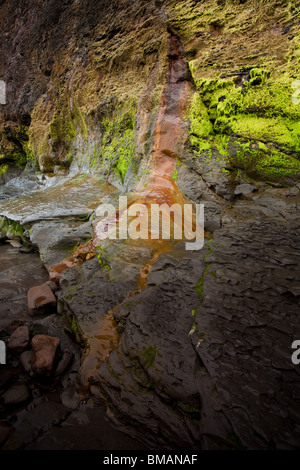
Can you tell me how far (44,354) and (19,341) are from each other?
1.33 ft

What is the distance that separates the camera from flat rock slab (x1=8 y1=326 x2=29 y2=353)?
225 centimetres

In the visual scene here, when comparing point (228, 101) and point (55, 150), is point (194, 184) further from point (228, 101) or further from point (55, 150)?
point (55, 150)

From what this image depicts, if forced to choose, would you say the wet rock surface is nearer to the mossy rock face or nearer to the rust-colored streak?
the rust-colored streak

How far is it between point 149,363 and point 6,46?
19943mm

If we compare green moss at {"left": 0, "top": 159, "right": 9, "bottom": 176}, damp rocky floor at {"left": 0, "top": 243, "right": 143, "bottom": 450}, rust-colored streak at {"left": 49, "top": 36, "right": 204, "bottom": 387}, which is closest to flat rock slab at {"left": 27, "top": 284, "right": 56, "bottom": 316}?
damp rocky floor at {"left": 0, "top": 243, "right": 143, "bottom": 450}

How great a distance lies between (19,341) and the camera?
7.50 feet

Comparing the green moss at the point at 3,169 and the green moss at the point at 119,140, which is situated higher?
the green moss at the point at 119,140

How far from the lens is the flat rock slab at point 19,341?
7.38 ft

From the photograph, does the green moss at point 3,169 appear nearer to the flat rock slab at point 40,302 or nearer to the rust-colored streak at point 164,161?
the rust-colored streak at point 164,161

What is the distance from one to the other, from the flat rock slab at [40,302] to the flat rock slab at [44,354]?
34.2 inches

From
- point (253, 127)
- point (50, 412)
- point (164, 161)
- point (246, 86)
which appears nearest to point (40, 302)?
point (50, 412)

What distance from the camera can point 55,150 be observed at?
32.2 ft

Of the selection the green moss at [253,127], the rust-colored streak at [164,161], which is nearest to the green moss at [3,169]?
the rust-colored streak at [164,161]

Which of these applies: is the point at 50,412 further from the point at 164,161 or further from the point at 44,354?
the point at 164,161
